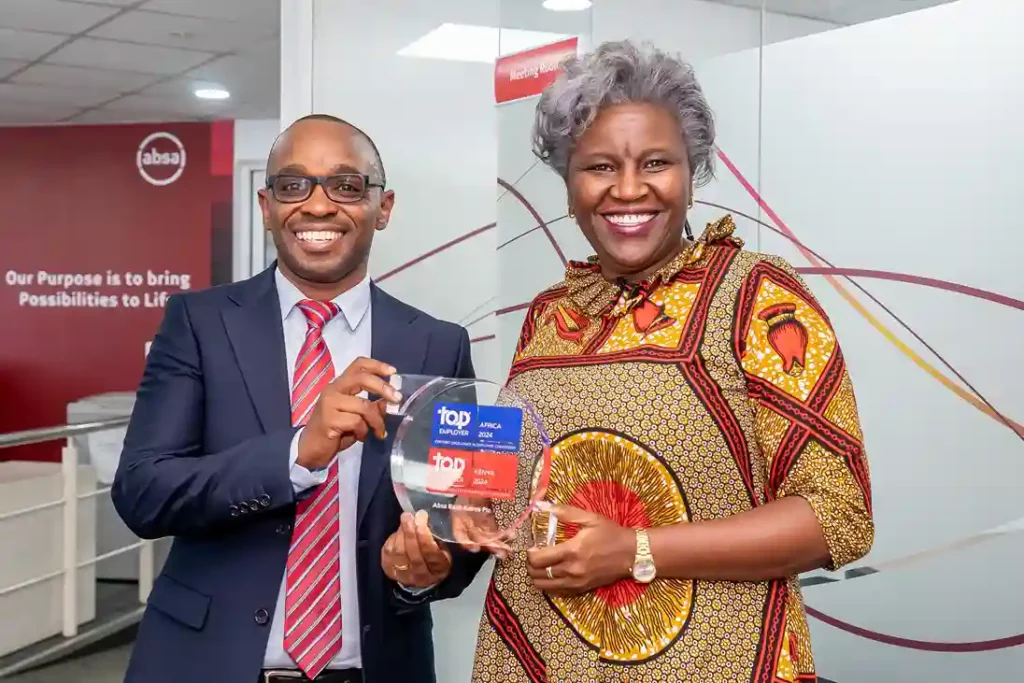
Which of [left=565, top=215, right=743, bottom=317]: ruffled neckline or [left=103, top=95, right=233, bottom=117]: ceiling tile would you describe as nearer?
[left=565, top=215, right=743, bottom=317]: ruffled neckline

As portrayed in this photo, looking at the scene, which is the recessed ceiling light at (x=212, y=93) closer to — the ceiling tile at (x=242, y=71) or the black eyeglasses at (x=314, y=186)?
the ceiling tile at (x=242, y=71)

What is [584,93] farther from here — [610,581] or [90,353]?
[90,353]

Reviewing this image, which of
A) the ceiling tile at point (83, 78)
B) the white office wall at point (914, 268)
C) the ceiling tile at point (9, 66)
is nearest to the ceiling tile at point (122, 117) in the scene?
the ceiling tile at point (83, 78)

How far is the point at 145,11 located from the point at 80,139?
3.04 meters

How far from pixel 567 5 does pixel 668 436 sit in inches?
64.6

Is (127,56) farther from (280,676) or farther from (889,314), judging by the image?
(280,676)

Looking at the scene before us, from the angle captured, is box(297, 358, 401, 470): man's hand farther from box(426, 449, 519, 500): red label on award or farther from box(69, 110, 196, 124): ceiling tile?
box(69, 110, 196, 124): ceiling tile

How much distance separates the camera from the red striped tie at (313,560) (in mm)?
1423

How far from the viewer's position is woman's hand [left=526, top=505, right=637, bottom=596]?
1021 millimetres

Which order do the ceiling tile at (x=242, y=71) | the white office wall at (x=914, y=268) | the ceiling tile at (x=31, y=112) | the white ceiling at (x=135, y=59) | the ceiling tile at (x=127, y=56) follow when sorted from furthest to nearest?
the ceiling tile at (x=31, y=112) < the ceiling tile at (x=242, y=71) < the ceiling tile at (x=127, y=56) < the white ceiling at (x=135, y=59) < the white office wall at (x=914, y=268)

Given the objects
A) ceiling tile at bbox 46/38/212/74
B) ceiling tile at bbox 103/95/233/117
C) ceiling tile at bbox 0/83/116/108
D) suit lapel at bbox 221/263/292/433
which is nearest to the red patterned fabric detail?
suit lapel at bbox 221/263/292/433

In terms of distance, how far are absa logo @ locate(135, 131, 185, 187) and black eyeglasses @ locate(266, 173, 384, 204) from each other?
6.02 metres

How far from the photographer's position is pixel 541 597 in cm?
116

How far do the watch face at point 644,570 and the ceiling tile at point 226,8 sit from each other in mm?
4168
